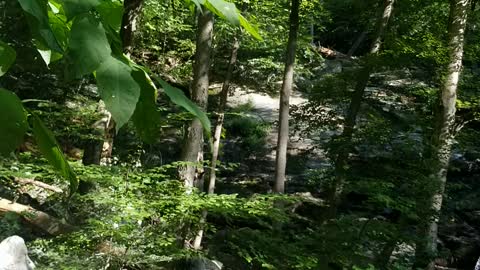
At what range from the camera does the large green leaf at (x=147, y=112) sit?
717 mm

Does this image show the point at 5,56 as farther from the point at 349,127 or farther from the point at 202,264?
the point at 349,127

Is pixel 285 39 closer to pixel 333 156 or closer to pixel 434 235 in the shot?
pixel 333 156

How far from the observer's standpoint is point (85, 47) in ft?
1.91

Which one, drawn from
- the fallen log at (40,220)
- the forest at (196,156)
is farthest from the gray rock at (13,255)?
the fallen log at (40,220)

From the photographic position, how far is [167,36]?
19312 millimetres

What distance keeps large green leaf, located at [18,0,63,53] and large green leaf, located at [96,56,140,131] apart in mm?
96

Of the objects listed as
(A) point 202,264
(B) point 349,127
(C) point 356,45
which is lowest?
(A) point 202,264

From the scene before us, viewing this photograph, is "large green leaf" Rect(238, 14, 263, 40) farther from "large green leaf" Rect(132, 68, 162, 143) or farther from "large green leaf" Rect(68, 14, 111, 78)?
Result: "large green leaf" Rect(68, 14, 111, 78)

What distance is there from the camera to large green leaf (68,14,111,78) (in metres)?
0.57

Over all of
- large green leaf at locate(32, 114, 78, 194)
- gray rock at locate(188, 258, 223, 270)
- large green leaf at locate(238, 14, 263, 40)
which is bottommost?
gray rock at locate(188, 258, 223, 270)

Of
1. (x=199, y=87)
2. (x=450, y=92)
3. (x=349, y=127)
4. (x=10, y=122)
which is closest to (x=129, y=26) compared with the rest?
(x=199, y=87)

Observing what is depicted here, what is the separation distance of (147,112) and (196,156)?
6095 millimetres

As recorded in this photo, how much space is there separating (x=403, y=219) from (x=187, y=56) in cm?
1210

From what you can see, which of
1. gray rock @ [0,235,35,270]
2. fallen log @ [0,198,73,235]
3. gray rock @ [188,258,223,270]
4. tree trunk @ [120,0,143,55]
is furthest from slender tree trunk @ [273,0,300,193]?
gray rock @ [0,235,35,270]
